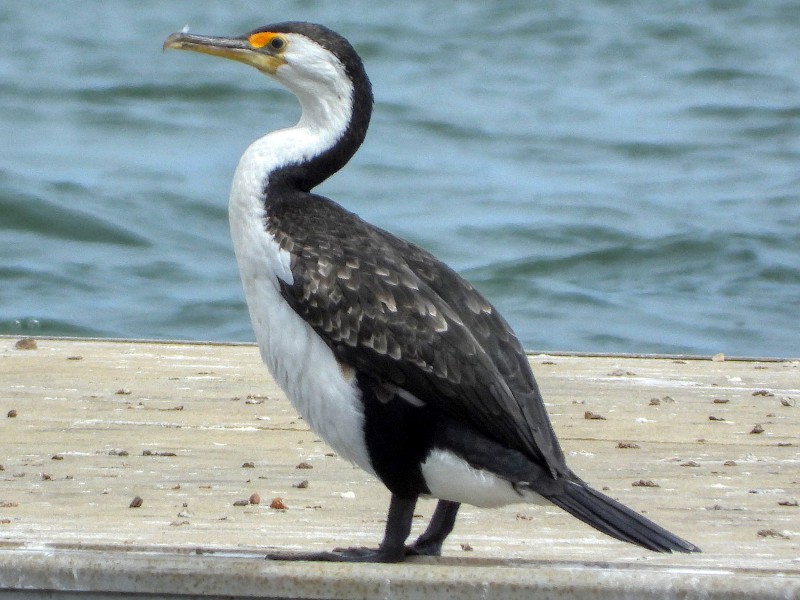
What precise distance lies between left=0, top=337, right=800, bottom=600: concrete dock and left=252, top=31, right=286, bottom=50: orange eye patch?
140cm

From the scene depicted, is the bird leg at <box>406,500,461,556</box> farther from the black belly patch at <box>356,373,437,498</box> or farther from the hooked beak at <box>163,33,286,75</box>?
the hooked beak at <box>163,33,286,75</box>

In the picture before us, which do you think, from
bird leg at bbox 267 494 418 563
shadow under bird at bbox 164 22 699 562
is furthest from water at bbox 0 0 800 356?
bird leg at bbox 267 494 418 563

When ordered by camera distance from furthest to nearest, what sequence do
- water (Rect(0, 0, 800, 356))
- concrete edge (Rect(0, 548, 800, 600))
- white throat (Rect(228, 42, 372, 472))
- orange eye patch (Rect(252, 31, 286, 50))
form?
water (Rect(0, 0, 800, 356))
orange eye patch (Rect(252, 31, 286, 50))
white throat (Rect(228, 42, 372, 472))
concrete edge (Rect(0, 548, 800, 600))

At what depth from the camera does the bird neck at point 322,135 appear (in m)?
4.91

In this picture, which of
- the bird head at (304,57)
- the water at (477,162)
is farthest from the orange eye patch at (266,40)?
the water at (477,162)

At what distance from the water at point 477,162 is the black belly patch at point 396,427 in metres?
10.2

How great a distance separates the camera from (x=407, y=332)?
15.0ft

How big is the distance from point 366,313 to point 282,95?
2000 cm

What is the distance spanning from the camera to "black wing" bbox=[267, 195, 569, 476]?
454 cm

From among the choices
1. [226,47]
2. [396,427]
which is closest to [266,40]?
[226,47]

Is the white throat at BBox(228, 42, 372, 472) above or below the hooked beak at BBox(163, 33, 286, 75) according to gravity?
below

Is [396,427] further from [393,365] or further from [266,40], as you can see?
[266,40]

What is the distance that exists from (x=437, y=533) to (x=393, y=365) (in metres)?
0.55

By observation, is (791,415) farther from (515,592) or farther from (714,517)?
(515,592)
